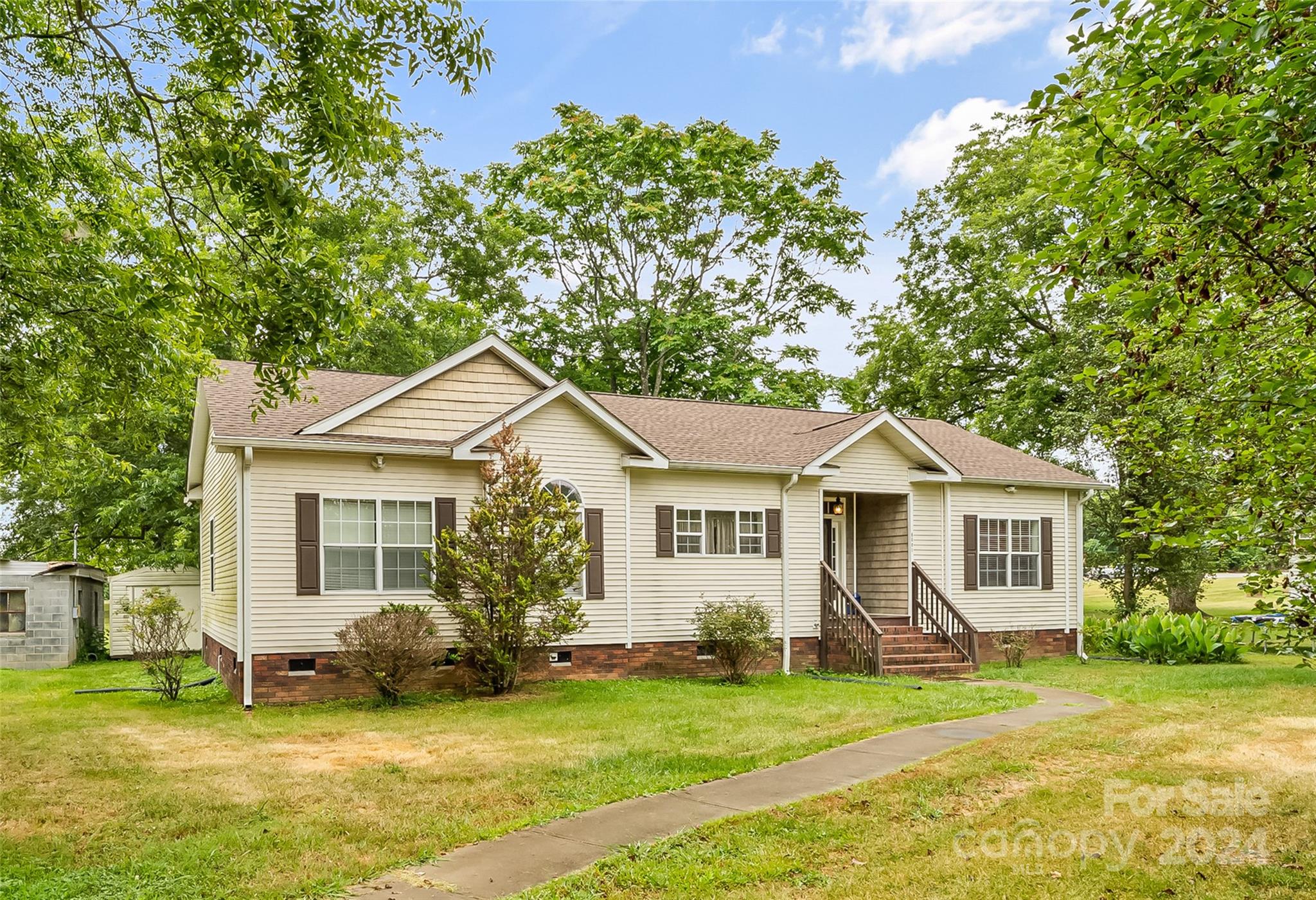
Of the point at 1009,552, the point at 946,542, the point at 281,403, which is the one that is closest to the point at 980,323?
the point at 1009,552

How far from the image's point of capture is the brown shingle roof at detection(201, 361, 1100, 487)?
47.0 ft

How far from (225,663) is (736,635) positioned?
812 centimetres

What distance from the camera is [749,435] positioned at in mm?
18969

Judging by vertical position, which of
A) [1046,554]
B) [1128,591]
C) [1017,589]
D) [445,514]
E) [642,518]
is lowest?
[1128,591]

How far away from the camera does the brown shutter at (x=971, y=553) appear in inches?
759

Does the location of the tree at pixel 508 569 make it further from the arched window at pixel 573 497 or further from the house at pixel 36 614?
the house at pixel 36 614

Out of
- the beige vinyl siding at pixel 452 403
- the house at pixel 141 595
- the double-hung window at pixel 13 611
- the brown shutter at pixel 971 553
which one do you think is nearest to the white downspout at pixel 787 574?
the brown shutter at pixel 971 553

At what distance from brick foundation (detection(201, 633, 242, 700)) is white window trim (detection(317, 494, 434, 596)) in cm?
170

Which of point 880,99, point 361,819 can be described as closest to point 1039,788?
point 361,819

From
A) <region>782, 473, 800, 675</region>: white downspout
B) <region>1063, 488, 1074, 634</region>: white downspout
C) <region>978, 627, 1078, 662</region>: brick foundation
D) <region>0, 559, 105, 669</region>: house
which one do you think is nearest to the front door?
<region>782, 473, 800, 675</region>: white downspout

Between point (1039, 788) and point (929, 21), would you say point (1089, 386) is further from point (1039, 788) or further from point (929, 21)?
point (929, 21)

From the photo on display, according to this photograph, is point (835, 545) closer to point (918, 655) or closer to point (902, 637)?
point (902, 637)

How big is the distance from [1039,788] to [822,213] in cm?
2503

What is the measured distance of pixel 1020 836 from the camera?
6449mm
